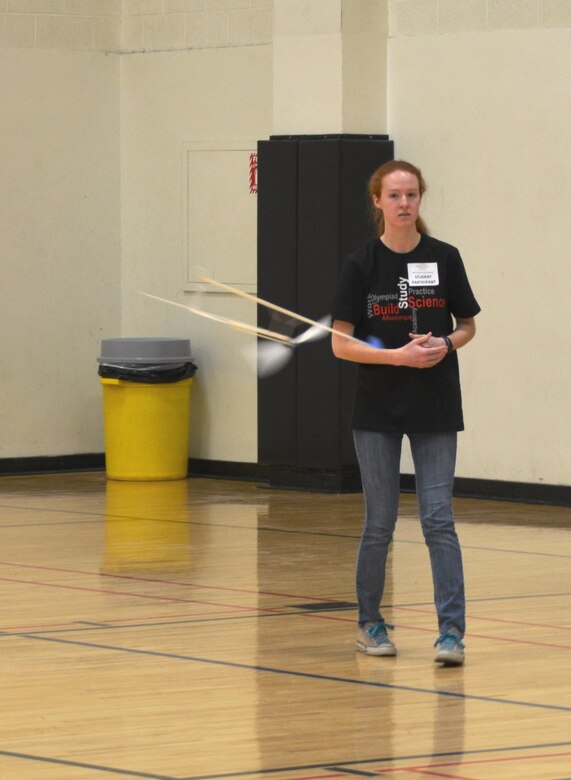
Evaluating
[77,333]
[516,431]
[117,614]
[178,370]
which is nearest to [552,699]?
[117,614]

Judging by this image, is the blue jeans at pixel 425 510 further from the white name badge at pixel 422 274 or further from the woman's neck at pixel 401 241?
the woman's neck at pixel 401 241

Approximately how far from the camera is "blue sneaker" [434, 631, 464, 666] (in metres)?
6.99

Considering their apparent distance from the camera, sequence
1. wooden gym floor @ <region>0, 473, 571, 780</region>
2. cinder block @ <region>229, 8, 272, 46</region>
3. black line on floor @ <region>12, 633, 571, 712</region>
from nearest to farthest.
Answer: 1. wooden gym floor @ <region>0, 473, 571, 780</region>
2. black line on floor @ <region>12, 633, 571, 712</region>
3. cinder block @ <region>229, 8, 272, 46</region>

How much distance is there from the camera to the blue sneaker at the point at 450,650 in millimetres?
6992

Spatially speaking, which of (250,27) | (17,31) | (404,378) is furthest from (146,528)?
(17,31)

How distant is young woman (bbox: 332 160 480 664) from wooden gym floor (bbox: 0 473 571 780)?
34 cm

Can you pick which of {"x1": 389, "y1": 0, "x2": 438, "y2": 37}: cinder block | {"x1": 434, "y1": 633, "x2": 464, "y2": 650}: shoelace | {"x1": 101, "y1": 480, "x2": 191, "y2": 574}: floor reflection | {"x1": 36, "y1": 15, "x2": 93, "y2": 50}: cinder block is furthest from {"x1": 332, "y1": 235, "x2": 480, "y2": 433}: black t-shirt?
{"x1": 36, "y1": 15, "x2": 93, "y2": 50}: cinder block

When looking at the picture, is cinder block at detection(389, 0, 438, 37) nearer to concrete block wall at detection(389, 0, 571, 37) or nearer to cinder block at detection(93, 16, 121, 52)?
A: concrete block wall at detection(389, 0, 571, 37)

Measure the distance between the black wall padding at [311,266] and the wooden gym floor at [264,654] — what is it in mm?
1460

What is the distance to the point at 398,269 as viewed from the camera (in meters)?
7.20

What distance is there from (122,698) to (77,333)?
913 cm

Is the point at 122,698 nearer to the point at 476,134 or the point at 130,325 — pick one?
the point at 476,134

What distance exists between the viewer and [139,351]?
14.4 m

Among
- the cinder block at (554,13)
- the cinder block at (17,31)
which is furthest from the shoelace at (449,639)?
the cinder block at (17,31)
